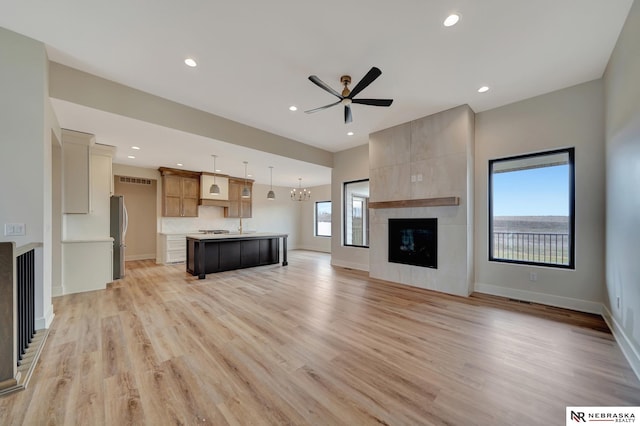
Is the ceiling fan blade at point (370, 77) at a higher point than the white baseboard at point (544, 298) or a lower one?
higher

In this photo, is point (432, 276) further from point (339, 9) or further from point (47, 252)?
point (47, 252)

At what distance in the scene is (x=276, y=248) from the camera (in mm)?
6961

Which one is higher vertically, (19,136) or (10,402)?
(19,136)

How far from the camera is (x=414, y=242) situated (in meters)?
4.79

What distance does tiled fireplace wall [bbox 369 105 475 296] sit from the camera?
4.16 m

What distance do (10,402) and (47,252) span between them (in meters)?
1.94

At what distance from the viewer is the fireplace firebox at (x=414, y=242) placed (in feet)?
14.8

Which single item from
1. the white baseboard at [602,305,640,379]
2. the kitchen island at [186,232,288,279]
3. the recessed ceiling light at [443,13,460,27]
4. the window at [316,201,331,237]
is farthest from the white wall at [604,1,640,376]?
the window at [316,201,331,237]

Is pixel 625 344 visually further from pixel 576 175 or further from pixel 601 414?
pixel 576 175

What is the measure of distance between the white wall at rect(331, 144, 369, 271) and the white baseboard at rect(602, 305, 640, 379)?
3943 mm

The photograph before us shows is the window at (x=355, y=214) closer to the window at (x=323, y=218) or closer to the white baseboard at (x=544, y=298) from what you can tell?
the white baseboard at (x=544, y=298)

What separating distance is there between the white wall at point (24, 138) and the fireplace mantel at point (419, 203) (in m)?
4.96

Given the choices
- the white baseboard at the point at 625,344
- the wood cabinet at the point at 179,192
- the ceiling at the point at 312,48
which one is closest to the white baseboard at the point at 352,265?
the ceiling at the point at 312,48

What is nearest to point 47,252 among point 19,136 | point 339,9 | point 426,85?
point 19,136
